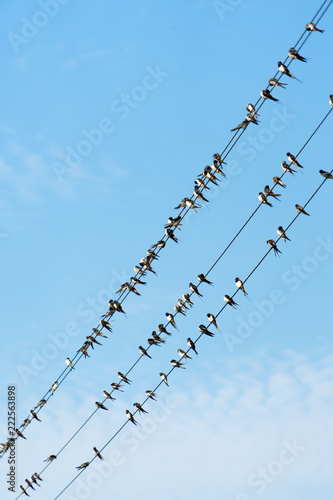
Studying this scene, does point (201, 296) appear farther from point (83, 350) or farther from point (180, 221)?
point (83, 350)

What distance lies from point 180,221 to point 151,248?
219 centimetres

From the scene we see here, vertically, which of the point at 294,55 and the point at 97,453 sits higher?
the point at 294,55

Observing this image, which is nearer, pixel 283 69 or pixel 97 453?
pixel 283 69

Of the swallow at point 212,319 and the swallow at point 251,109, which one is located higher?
the swallow at point 251,109

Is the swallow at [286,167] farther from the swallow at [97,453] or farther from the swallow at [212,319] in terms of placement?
the swallow at [97,453]

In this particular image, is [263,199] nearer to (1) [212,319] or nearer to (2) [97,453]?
(1) [212,319]

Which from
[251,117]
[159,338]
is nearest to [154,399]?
[159,338]

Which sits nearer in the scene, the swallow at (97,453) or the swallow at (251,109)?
the swallow at (251,109)

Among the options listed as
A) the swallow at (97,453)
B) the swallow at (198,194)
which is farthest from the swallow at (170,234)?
the swallow at (97,453)

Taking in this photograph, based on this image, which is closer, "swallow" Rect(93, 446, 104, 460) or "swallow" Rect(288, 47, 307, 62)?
"swallow" Rect(288, 47, 307, 62)

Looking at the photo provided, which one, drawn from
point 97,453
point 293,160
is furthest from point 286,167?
point 97,453

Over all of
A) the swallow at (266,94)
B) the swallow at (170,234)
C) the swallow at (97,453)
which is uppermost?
the swallow at (266,94)

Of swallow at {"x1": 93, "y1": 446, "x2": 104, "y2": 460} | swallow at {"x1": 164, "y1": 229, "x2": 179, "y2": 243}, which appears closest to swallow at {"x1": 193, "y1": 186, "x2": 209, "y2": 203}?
swallow at {"x1": 164, "y1": 229, "x2": 179, "y2": 243}

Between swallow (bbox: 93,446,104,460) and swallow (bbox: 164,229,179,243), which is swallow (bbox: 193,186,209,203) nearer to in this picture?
swallow (bbox: 164,229,179,243)
